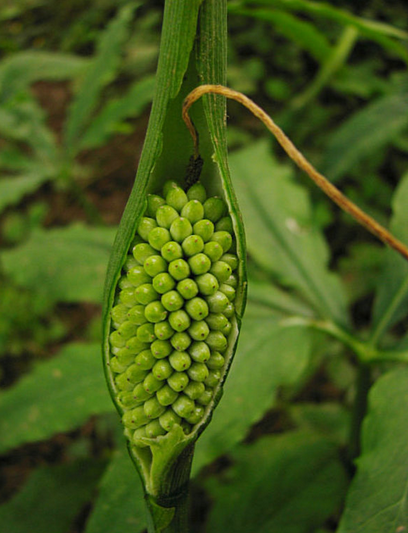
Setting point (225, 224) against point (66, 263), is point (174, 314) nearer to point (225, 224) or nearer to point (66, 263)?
point (225, 224)

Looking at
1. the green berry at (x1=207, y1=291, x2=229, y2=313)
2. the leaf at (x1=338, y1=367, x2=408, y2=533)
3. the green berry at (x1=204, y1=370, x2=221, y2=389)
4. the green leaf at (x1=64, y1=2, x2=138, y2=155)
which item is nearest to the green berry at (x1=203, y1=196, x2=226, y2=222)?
the green berry at (x1=207, y1=291, x2=229, y2=313)

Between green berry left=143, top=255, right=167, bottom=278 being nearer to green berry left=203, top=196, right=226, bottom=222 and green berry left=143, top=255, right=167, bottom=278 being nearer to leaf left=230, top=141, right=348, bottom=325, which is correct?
green berry left=203, top=196, right=226, bottom=222

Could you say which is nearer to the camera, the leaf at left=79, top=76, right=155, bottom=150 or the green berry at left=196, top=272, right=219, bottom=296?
the green berry at left=196, top=272, right=219, bottom=296

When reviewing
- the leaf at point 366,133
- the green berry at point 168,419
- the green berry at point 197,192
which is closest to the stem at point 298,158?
the green berry at point 197,192

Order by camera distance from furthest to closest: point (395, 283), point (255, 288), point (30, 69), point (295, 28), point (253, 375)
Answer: point (30, 69)
point (295, 28)
point (255, 288)
point (395, 283)
point (253, 375)

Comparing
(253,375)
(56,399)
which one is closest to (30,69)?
(56,399)
